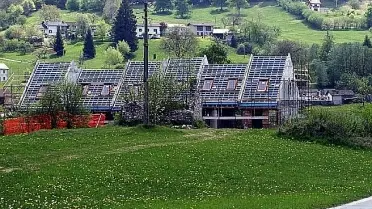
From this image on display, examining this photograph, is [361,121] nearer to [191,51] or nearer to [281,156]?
[281,156]

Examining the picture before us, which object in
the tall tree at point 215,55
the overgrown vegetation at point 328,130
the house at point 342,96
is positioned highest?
the overgrown vegetation at point 328,130

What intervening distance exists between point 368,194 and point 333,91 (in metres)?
77.2

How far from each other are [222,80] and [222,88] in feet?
2.76

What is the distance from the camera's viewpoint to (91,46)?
132 metres

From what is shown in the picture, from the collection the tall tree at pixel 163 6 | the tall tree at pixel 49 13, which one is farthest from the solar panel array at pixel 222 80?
the tall tree at pixel 163 6

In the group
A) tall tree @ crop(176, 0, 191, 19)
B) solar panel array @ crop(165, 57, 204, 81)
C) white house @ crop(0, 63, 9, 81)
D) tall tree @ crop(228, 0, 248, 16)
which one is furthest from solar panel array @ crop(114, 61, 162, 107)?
tall tree @ crop(228, 0, 248, 16)

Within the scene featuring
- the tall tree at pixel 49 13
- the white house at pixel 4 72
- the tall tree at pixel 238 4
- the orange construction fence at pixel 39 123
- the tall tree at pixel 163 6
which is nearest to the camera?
the orange construction fence at pixel 39 123

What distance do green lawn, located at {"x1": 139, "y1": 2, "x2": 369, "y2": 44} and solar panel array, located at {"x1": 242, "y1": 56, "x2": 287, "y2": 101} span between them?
256ft

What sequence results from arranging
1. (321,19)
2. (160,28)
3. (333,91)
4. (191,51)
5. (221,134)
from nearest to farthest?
(221,134)
(333,91)
(191,51)
(160,28)
(321,19)

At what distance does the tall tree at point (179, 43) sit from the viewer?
11856 centimetres

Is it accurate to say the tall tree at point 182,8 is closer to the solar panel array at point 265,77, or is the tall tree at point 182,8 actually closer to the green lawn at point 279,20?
the green lawn at point 279,20

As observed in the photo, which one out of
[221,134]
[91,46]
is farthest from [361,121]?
[91,46]

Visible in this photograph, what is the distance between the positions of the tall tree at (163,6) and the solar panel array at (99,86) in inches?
4464

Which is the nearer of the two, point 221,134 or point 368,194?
point 368,194
